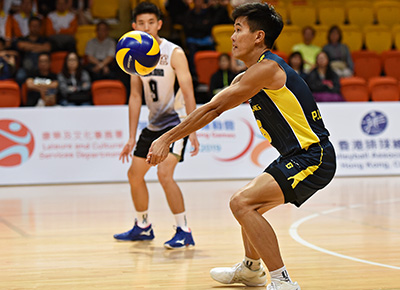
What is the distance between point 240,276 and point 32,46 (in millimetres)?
8953

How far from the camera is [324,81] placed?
11.6 metres

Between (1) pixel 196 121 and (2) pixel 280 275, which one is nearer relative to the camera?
(1) pixel 196 121

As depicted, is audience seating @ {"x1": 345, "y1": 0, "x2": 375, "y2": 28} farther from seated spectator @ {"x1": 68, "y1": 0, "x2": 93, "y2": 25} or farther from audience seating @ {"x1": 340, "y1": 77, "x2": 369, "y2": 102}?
seated spectator @ {"x1": 68, "y1": 0, "x2": 93, "y2": 25}

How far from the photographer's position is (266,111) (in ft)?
12.0

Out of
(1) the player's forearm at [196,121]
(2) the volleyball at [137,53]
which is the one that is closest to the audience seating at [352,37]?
(2) the volleyball at [137,53]

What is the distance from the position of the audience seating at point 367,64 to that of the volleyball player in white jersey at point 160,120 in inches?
342

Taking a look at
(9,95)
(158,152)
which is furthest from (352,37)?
(158,152)

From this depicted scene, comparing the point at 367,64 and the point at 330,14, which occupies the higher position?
the point at 330,14

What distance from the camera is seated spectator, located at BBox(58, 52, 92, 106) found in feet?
35.2

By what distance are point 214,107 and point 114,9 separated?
427 inches

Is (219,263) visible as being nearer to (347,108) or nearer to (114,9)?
(347,108)

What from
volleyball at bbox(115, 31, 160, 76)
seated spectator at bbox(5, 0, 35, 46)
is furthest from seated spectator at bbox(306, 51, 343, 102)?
volleyball at bbox(115, 31, 160, 76)

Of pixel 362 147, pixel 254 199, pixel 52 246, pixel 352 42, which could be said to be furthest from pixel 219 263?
pixel 352 42

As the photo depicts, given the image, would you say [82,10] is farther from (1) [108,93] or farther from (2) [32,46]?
(1) [108,93]
